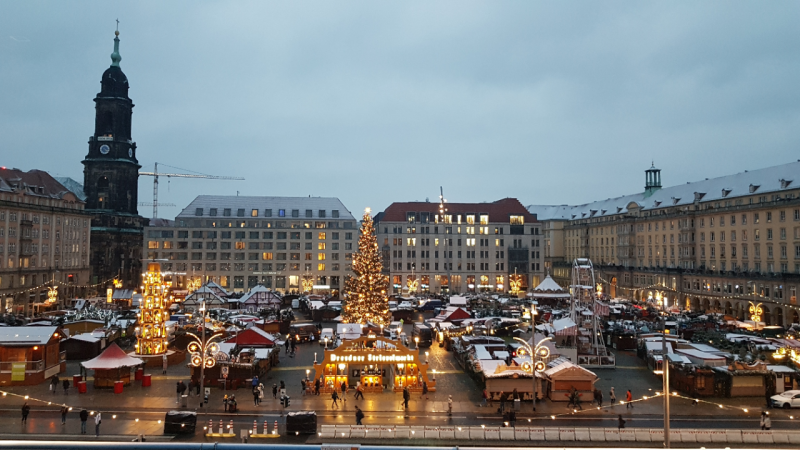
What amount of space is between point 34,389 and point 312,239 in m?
74.6

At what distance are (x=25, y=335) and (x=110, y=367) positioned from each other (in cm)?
670

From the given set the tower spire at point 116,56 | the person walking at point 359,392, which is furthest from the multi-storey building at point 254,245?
the person walking at point 359,392

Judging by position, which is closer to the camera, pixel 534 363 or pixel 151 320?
pixel 534 363

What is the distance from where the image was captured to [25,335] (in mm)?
35938

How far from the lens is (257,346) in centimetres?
4219

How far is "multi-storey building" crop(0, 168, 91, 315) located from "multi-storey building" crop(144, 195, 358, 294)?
45.6ft

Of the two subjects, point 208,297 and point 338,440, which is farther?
point 208,297

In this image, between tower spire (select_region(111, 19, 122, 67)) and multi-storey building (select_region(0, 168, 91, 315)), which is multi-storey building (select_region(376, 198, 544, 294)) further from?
tower spire (select_region(111, 19, 122, 67))

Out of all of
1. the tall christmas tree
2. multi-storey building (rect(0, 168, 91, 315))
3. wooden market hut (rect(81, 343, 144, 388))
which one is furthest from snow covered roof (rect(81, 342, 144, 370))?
multi-storey building (rect(0, 168, 91, 315))

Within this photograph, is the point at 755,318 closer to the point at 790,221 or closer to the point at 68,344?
the point at 790,221

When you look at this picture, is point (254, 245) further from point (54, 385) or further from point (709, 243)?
point (709, 243)

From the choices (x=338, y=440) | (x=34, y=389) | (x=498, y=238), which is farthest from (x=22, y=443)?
(x=498, y=238)

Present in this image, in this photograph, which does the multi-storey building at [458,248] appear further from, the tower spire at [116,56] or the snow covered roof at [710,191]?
the tower spire at [116,56]

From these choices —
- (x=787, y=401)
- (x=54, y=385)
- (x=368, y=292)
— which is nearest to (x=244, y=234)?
(x=368, y=292)
